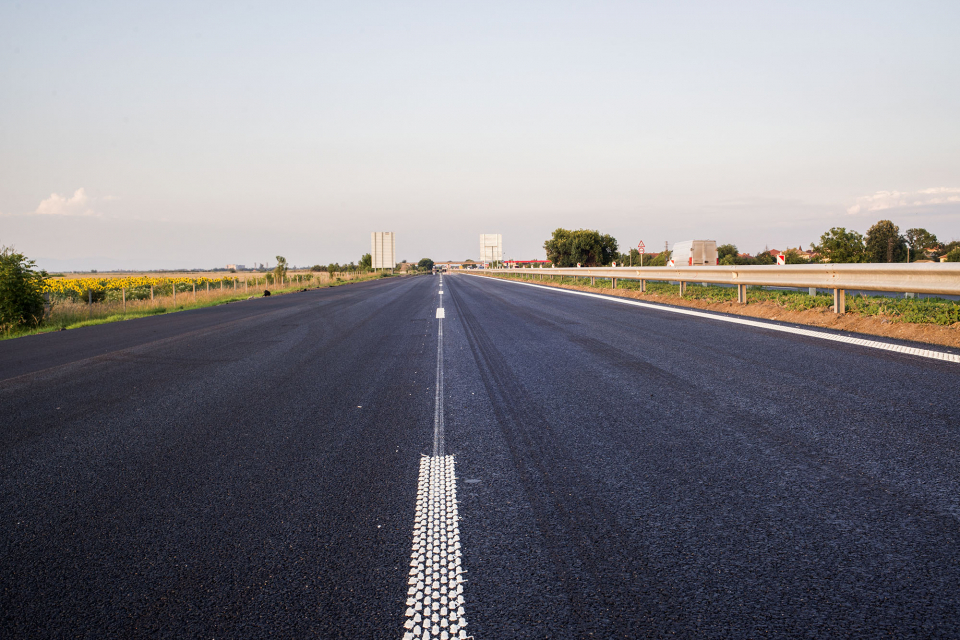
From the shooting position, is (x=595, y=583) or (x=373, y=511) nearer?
(x=595, y=583)

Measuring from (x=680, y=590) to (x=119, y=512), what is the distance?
309cm

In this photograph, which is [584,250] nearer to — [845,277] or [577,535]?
[845,277]

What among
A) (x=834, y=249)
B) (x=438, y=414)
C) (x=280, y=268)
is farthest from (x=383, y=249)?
(x=438, y=414)

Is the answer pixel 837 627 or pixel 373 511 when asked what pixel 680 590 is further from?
pixel 373 511

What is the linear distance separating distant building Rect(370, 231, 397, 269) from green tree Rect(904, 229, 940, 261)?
8919cm

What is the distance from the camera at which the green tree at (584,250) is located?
3457 inches

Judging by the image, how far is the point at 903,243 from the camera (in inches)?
3386

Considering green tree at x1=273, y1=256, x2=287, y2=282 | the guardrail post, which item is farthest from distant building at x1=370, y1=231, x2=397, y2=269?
the guardrail post

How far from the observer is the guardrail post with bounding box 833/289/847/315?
32.7 feet

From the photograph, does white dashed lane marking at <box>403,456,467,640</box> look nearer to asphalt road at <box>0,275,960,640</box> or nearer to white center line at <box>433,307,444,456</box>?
asphalt road at <box>0,275,960,640</box>

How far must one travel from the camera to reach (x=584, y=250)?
3467 inches

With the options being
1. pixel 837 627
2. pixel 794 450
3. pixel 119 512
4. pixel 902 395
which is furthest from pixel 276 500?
pixel 902 395

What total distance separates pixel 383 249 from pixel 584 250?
34.7m

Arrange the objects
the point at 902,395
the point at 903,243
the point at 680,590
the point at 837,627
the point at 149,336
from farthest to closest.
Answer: the point at 903,243, the point at 149,336, the point at 902,395, the point at 680,590, the point at 837,627
